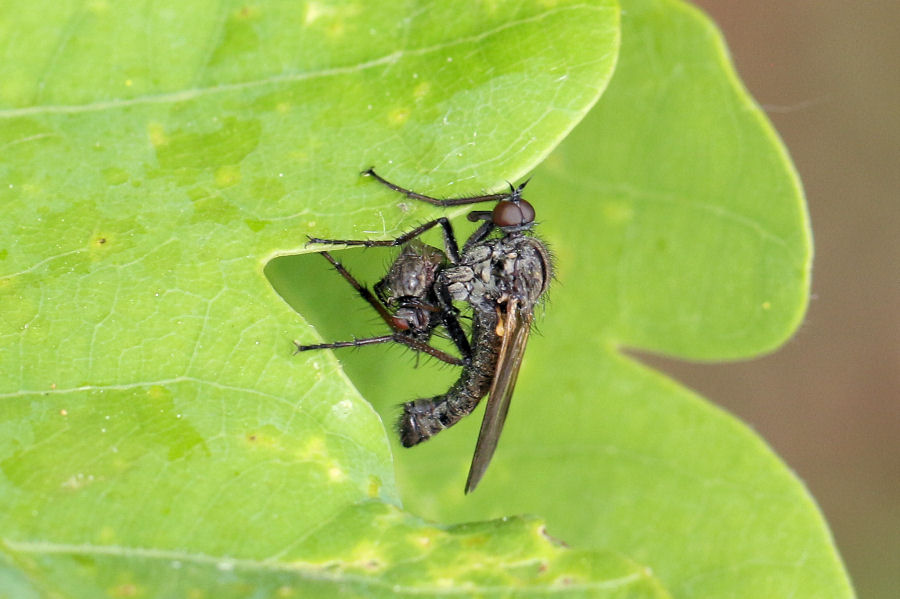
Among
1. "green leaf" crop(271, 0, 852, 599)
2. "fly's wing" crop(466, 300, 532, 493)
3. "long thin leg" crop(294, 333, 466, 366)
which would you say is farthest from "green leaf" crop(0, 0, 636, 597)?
"fly's wing" crop(466, 300, 532, 493)

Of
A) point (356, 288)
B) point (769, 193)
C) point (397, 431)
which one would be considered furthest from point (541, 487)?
point (769, 193)

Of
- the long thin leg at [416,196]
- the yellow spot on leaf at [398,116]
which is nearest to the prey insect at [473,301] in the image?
the long thin leg at [416,196]

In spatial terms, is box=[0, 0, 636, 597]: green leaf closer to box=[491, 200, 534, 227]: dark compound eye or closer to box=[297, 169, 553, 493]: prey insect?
box=[297, 169, 553, 493]: prey insect

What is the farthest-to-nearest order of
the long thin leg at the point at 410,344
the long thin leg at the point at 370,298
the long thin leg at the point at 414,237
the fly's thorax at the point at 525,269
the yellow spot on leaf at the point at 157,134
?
1. the fly's thorax at the point at 525,269
2. the long thin leg at the point at 370,298
3. the long thin leg at the point at 410,344
4. the long thin leg at the point at 414,237
5. the yellow spot on leaf at the point at 157,134

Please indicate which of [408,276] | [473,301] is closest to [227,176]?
[408,276]

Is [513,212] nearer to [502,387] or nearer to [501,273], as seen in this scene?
[501,273]

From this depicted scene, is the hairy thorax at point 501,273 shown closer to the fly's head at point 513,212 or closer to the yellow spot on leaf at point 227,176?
the fly's head at point 513,212

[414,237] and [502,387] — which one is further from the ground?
[414,237]
